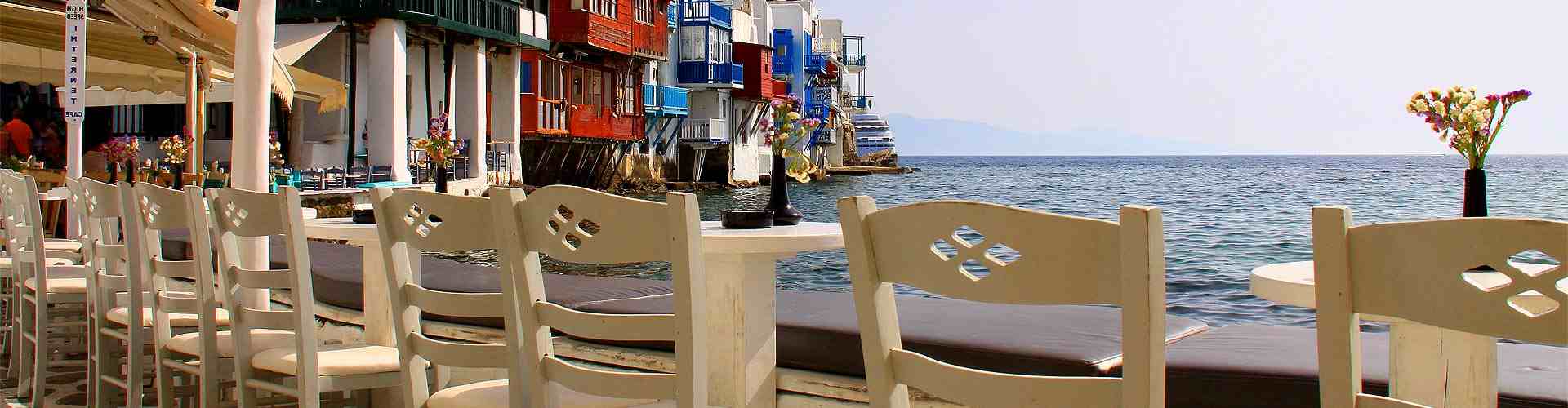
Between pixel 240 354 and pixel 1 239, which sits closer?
pixel 240 354

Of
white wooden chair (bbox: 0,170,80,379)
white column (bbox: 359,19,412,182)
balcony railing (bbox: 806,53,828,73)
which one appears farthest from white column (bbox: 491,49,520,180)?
balcony railing (bbox: 806,53,828,73)

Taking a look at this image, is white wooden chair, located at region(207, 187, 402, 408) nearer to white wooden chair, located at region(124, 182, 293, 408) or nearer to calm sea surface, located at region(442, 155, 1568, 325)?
white wooden chair, located at region(124, 182, 293, 408)

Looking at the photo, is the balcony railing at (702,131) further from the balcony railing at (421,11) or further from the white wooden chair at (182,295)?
the white wooden chair at (182,295)

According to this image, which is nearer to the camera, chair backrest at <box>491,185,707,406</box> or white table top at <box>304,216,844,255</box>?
chair backrest at <box>491,185,707,406</box>

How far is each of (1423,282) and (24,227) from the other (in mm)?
4544

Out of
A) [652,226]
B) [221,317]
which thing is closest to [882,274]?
[652,226]

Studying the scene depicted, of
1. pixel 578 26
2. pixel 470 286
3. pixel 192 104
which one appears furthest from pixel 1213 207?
pixel 470 286

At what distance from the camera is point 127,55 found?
11.7 meters

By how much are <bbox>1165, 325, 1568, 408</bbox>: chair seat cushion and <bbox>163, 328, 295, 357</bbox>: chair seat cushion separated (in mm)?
2360

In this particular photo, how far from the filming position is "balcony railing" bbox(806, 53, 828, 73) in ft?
199

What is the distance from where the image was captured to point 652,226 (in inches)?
78.5

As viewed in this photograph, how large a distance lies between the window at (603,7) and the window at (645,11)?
1.82 metres

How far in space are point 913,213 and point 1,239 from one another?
695 centimetres

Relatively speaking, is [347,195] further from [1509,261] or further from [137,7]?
[1509,261]
